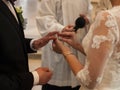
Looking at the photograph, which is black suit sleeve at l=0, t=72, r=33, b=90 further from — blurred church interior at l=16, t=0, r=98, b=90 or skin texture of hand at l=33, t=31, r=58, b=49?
blurred church interior at l=16, t=0, r=98, b=90

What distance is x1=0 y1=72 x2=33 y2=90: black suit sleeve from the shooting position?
113 cm

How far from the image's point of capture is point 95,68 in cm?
128

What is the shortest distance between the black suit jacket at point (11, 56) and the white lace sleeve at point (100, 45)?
0.93ft

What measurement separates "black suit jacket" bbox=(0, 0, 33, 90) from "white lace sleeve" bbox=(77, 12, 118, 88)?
28 cm

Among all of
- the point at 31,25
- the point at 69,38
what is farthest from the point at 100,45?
the point at 31,25

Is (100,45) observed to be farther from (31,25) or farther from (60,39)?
(31,25)

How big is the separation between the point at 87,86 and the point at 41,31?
63 cm

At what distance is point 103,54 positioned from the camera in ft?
4.08

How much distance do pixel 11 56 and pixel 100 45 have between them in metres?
0.39

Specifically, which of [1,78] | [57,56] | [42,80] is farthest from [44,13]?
[1,78]

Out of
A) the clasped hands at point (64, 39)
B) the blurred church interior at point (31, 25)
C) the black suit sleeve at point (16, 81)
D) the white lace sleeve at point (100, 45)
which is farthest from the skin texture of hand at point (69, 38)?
the blurred church interior at point (31, 25)

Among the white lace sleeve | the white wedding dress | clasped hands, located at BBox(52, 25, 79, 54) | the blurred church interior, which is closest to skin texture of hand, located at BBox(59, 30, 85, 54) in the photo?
clasped hands, located at BBox(52, 25, 79, 54)

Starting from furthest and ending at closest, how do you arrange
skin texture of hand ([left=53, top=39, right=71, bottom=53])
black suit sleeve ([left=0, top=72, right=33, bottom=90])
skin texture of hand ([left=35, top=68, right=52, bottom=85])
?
skin texture of hand ([left=53, top=39, right=71, bottom=53]) < skin texture of hand ([left=35, top=68, right=52, bottom=85]) < black suit sleeve ([left=0, top=72, right=33, bottom=90])

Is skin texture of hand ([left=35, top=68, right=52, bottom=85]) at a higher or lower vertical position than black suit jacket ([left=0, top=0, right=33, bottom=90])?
lower
